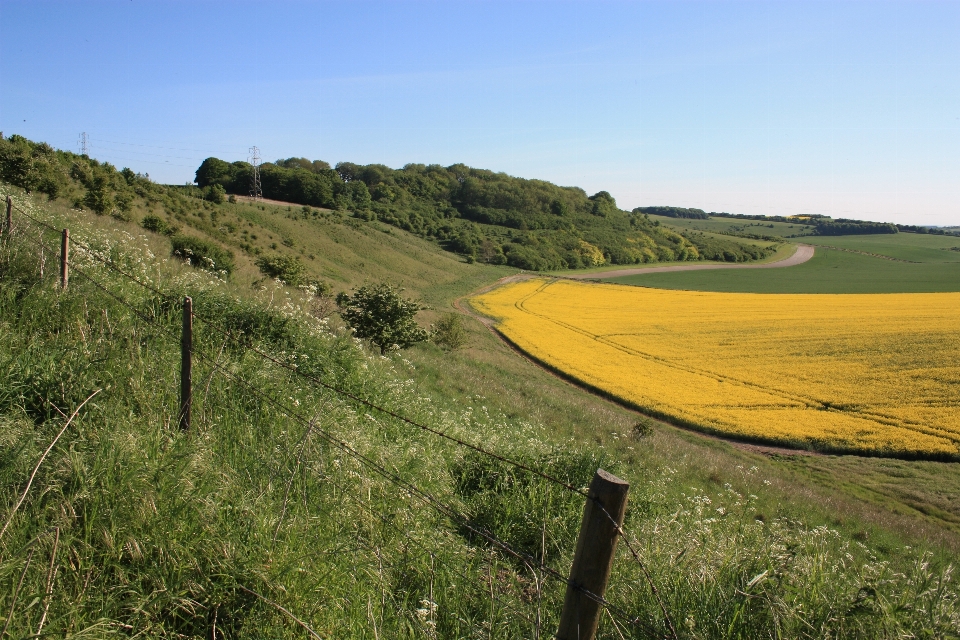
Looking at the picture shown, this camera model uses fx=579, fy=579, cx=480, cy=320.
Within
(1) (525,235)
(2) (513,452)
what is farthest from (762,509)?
(1) (525,235)

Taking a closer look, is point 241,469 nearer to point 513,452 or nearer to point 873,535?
point 513,452

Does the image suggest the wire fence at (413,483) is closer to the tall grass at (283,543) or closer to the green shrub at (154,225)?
the tall grass at (283,543)

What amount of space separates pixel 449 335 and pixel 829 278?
55617 millimetres

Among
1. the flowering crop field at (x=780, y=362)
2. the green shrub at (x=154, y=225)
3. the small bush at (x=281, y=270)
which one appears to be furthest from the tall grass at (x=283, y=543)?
the green shrub at (x=154, y=225)

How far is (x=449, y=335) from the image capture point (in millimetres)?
25516

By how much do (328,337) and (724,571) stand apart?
6811 millimetres

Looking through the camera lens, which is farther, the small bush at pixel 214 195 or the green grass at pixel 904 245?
the green grass at pixel 904 245

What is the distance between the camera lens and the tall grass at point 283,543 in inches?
114

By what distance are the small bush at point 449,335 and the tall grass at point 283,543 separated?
19.2 m

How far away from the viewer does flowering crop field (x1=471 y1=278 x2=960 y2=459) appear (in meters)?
18.6

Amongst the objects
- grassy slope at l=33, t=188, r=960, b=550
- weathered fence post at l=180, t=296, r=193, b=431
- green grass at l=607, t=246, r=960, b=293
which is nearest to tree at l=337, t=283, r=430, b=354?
grassy slope at l=33, t=188, r=960, b=550

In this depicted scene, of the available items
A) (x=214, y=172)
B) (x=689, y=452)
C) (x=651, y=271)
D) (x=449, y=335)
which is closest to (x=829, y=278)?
(x=651, y=271)

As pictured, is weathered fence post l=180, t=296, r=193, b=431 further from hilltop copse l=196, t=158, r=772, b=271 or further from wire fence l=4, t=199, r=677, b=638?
hilltop copse l=196, t=158, r=772, b=271

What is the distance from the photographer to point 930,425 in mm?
18297
